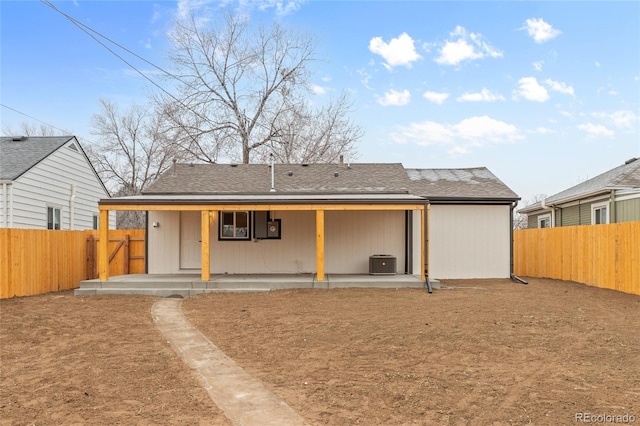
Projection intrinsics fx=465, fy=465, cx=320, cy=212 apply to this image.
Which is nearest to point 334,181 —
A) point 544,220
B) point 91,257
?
point 91,257

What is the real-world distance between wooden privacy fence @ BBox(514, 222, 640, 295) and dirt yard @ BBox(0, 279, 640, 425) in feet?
4.10

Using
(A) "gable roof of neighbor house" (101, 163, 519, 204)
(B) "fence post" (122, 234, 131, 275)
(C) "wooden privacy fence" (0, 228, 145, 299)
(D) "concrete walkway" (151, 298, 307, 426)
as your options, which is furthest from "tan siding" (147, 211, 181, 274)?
(D) "concrete walkway" (151, 298, 307, 426)

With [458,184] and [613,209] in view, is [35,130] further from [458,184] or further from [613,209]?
[613,209]

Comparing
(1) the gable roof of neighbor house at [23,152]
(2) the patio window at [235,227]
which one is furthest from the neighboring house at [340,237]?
(1) the gable roof of neighbor house at [23,152]

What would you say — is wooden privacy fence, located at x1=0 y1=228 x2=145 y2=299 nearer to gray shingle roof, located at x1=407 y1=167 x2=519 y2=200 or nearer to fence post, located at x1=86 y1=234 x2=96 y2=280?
fence post, located at x1=86 y1=234 x2=96 y2=280

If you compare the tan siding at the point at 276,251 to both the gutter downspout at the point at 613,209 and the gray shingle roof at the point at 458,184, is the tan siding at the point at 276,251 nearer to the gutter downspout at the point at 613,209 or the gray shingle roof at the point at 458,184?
the gray shingle roof at the point at 458,184

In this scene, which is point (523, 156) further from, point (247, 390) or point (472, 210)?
point (247, 390)

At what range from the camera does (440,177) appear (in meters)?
16.1

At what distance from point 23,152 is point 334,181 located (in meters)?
11.2

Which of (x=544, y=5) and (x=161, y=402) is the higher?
(x=544, y=5)

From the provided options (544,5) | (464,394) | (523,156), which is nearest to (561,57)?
(544,5)

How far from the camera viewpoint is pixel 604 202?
51.8 ft

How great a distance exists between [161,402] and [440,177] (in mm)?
13370

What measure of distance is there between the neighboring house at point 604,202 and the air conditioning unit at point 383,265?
7.60 m
